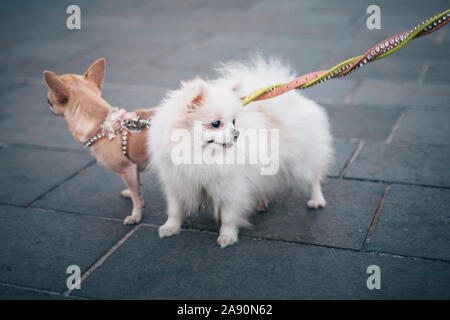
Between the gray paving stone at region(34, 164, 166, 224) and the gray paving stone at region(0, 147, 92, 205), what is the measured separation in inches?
6.7

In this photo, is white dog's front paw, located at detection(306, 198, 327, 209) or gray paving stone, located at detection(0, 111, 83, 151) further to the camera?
gray paving stone, located at detection(0, 111, 83, 151)

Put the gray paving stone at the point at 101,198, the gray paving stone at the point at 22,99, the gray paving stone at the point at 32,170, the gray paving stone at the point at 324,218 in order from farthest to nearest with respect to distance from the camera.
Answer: the gray paving stone at the point at 22,99 < the gray paving stone at the point at 32,170 < the gray paving stone at the point at 101,198 < the gray paving stone at the point at 324,218

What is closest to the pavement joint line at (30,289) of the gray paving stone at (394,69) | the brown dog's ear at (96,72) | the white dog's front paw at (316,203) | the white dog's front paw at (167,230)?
the white dog's front paw at (167,230)

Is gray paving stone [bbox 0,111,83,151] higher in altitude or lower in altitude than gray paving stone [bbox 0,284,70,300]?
higher

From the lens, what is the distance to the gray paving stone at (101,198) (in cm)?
395

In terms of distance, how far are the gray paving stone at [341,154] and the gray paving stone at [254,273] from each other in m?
1.33

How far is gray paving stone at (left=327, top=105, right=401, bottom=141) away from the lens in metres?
5.16

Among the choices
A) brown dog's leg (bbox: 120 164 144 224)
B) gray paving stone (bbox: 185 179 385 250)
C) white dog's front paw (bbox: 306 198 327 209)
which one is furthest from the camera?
white dog's front paw (bbox: 306 198 327 209)

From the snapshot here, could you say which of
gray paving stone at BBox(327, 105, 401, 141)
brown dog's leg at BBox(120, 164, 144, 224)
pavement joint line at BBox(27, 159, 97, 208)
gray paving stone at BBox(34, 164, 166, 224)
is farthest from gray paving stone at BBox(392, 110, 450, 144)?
pavement joint line at BBox(27, 159, 97, 208)

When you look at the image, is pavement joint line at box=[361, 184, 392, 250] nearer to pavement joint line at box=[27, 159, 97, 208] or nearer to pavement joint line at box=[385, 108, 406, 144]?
pavement joint line at box=[385, 108, 406, 144]

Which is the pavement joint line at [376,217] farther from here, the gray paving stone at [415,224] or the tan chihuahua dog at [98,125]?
the tan chihuahua dog at [98,125]

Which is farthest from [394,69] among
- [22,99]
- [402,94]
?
[22,99]

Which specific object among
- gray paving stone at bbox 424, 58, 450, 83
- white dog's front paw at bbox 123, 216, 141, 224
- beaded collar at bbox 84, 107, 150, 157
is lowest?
white dog's front paw at bbox 123, 216, 141, 224

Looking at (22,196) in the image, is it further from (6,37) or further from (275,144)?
(6,37)
